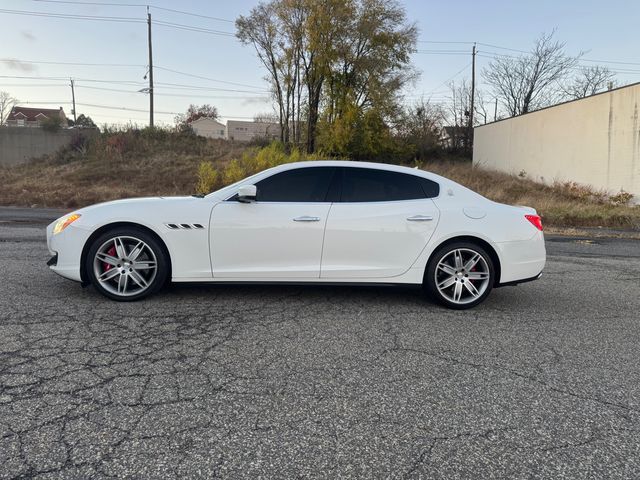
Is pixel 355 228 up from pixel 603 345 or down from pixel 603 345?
up

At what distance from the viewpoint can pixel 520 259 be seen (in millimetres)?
5148

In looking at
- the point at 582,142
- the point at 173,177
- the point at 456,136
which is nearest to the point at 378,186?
the point at 582,142

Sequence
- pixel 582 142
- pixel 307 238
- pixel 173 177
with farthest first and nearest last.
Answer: pixel 173 177 < pixel 582 142 < pixel 307 238

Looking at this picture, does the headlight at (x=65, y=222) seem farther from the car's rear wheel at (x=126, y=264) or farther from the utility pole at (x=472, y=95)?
the utility pole at (x=472, y=95)

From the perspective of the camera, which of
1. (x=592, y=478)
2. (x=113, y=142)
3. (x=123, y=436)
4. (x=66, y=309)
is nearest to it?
(x=592, y=478)

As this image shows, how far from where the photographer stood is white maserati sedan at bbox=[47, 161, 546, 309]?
4.91 m

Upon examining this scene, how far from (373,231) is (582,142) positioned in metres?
20.5

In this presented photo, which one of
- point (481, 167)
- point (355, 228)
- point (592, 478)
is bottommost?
point (592, 478)

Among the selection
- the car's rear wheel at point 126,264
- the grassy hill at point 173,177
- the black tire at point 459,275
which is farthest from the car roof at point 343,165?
the grassy hill at point 173,177

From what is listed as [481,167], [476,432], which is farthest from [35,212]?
[481,167]

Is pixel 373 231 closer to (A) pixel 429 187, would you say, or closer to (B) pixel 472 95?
(A) pixel 429 187

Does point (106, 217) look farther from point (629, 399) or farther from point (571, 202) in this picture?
point (571, 202)

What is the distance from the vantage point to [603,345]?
417 centimetres

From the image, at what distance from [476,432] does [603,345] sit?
2.18 m
